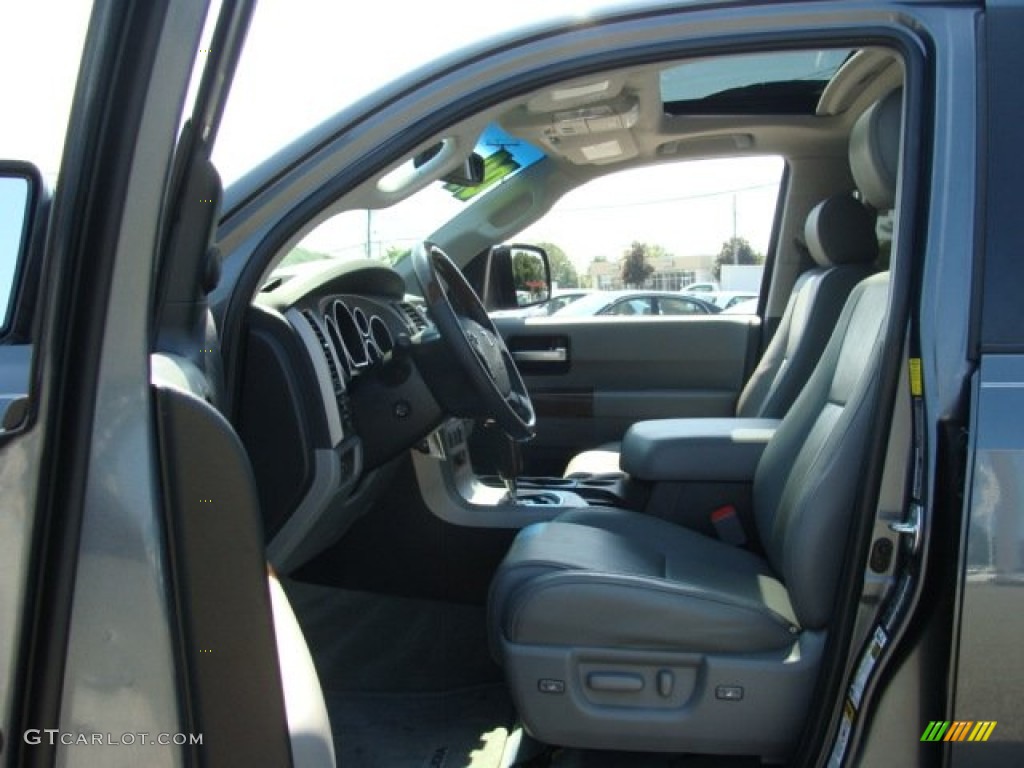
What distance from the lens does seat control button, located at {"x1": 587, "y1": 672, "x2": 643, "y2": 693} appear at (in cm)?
160

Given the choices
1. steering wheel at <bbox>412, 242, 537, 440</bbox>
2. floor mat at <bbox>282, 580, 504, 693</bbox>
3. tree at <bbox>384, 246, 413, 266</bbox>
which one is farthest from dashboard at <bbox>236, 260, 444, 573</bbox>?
tree at <bbox>384, 246, 413, 266</bbox>

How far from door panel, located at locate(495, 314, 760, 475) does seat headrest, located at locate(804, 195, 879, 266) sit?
0.79m

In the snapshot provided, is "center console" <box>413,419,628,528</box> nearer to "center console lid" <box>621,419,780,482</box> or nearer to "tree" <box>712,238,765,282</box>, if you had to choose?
"center console lid" <box>621,419,780,482</box>

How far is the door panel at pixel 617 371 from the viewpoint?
11.8 ft

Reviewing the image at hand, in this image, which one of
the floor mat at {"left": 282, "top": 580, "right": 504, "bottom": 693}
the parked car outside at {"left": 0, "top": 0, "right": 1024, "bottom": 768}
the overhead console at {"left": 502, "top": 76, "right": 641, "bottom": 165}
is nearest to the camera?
the parked car outside at {"left": 0, "top": 0, "right": 1024, "bottom": 768}

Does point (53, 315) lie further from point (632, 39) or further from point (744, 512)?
point (744, 512)

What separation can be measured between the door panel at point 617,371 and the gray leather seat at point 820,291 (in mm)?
488

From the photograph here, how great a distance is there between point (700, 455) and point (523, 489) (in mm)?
578

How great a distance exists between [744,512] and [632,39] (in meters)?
1.31

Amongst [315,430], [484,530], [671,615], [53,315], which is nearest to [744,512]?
[484,530]

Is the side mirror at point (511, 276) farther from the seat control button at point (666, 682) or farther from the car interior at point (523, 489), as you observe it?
the seat control button at point (666, 682)

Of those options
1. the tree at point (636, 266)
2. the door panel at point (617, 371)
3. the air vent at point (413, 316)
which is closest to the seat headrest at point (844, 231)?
the door panel at point (617, 371)

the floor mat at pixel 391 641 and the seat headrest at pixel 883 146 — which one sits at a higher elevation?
the seat headrest at pixel 883 146

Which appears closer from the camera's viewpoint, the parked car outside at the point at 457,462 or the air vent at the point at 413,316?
the parked car outside at the point at 457,462
